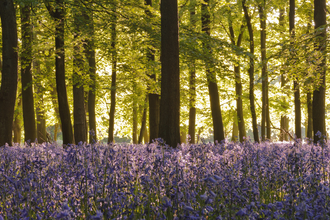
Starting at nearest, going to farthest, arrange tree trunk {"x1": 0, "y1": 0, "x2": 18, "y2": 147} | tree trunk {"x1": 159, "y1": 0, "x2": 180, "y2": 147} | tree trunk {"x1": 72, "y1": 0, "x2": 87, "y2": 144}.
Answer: tree trunk {"x1": 159, "y1": 0, "x2": 180, "y2": 147}, tree trunk {"x1": 0, "y1": 0, "x2": 18, "y2": 147}, tree trunk {"x1": 72, "y1": 0, "x2": 87, "y2": 144}

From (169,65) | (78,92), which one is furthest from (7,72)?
(169,65)

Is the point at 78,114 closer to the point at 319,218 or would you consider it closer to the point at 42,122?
the point at 42,122

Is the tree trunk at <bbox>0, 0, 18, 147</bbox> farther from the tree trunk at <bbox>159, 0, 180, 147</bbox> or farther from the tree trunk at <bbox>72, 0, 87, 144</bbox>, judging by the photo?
the tree trunk at <bbox>159, 0, 180, 147</bbox>

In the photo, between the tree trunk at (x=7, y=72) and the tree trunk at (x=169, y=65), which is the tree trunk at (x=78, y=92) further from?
the tree trunk at (x=169, y=65)

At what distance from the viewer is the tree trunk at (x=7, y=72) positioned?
33.7 ft

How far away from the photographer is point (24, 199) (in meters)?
2.96

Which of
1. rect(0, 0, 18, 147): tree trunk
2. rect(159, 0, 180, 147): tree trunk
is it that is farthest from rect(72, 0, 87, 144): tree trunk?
rect(159, 0, 180, 147): tree trunk

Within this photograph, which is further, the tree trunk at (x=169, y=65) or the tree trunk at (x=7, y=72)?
the tree trunk at (x=7, y=72)

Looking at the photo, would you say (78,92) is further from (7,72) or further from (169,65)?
(169,65)

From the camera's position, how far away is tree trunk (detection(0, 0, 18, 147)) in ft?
33.7

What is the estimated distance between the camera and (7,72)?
33.7 feet

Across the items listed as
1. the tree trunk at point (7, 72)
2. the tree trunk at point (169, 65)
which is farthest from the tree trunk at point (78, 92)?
the tree trunk at point (169, 65)

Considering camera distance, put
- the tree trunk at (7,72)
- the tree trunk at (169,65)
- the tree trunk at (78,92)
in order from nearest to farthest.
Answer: the tree trunk at (169,65) → the tree trunk at (7,72) → the tree trunk at (78,92)

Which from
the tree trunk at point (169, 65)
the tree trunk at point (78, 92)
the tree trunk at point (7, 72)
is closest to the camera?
the tree trunk at point (169, 65)
